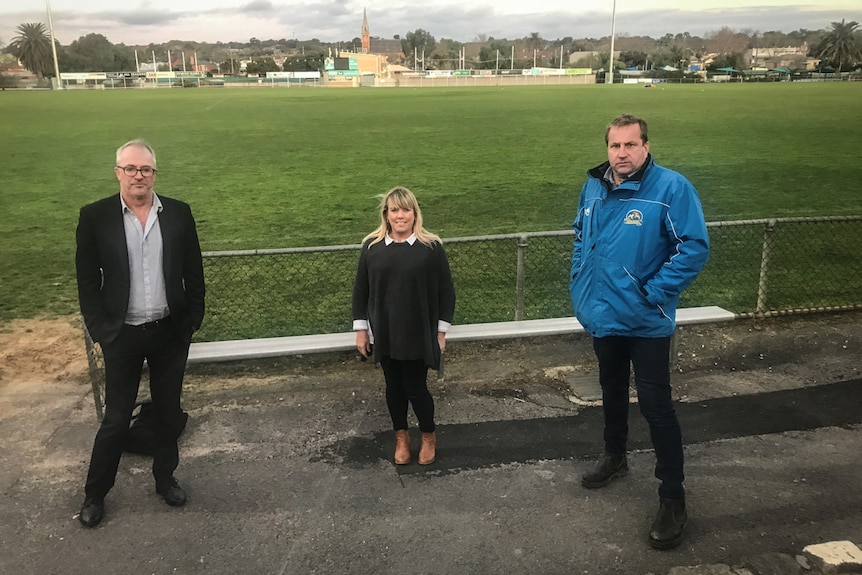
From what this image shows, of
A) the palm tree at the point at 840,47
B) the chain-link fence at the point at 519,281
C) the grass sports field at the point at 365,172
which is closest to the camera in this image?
the chain-link fence at the point at 519,281

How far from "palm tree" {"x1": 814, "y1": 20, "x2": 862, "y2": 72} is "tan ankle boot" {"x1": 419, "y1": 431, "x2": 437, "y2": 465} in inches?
3147

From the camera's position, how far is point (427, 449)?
3.93m

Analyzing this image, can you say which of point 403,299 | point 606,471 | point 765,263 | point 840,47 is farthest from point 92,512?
point 840,47

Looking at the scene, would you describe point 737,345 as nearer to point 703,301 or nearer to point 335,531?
point 703,301

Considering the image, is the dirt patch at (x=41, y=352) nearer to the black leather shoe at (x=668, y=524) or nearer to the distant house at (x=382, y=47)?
the black leather shoe at (x=668, y=524)

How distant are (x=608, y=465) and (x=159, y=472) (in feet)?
7.57

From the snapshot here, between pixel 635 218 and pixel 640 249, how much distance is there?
14cm

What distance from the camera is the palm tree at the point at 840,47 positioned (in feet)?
240

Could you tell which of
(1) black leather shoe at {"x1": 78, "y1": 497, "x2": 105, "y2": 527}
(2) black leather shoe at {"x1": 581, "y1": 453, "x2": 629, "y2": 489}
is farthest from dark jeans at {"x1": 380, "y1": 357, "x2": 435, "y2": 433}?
(1) black leather shoe at {"x1": 78, "y1": 497, "x2": 105, "y2": 527}

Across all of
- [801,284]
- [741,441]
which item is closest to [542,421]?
[741,441]

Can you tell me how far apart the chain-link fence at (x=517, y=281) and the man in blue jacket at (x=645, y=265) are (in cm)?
225

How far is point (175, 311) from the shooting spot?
3.40m

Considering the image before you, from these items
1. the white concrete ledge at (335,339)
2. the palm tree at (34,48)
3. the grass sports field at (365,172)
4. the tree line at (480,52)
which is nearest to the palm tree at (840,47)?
the tree line at (480,52)

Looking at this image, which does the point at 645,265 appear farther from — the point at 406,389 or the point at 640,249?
the point at 406,389
